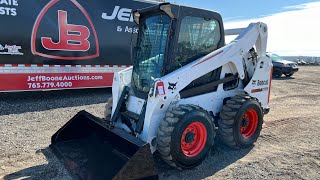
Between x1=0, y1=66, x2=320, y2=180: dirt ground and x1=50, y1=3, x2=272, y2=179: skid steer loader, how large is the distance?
0.85 feet

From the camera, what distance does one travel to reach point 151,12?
5129mm

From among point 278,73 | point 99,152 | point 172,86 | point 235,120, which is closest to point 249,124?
point 235,120

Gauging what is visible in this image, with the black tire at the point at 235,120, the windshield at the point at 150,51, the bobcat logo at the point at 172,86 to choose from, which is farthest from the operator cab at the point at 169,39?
the black tire at the point at 235,120

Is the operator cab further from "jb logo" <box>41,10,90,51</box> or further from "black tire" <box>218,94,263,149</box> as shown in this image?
"jb logo" <box>41,10,90,51</box>

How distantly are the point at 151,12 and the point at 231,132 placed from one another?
2416mm

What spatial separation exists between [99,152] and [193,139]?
148cm

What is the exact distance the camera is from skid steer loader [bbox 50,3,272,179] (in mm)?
4297

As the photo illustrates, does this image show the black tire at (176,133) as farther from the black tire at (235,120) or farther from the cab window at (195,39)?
the cab window at (195,39)

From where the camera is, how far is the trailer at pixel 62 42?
329 inches

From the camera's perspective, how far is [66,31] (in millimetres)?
9188

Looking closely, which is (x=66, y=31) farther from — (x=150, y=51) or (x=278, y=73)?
(x=278, y=73)

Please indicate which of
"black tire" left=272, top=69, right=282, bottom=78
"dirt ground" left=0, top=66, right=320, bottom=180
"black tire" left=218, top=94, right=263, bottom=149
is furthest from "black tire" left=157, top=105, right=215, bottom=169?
"black tire" left=272, top=69, right=282, bottom=78

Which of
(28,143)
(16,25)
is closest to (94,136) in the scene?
(28,143)

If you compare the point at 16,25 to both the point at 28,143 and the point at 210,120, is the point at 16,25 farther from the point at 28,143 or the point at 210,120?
the point at 210,120
